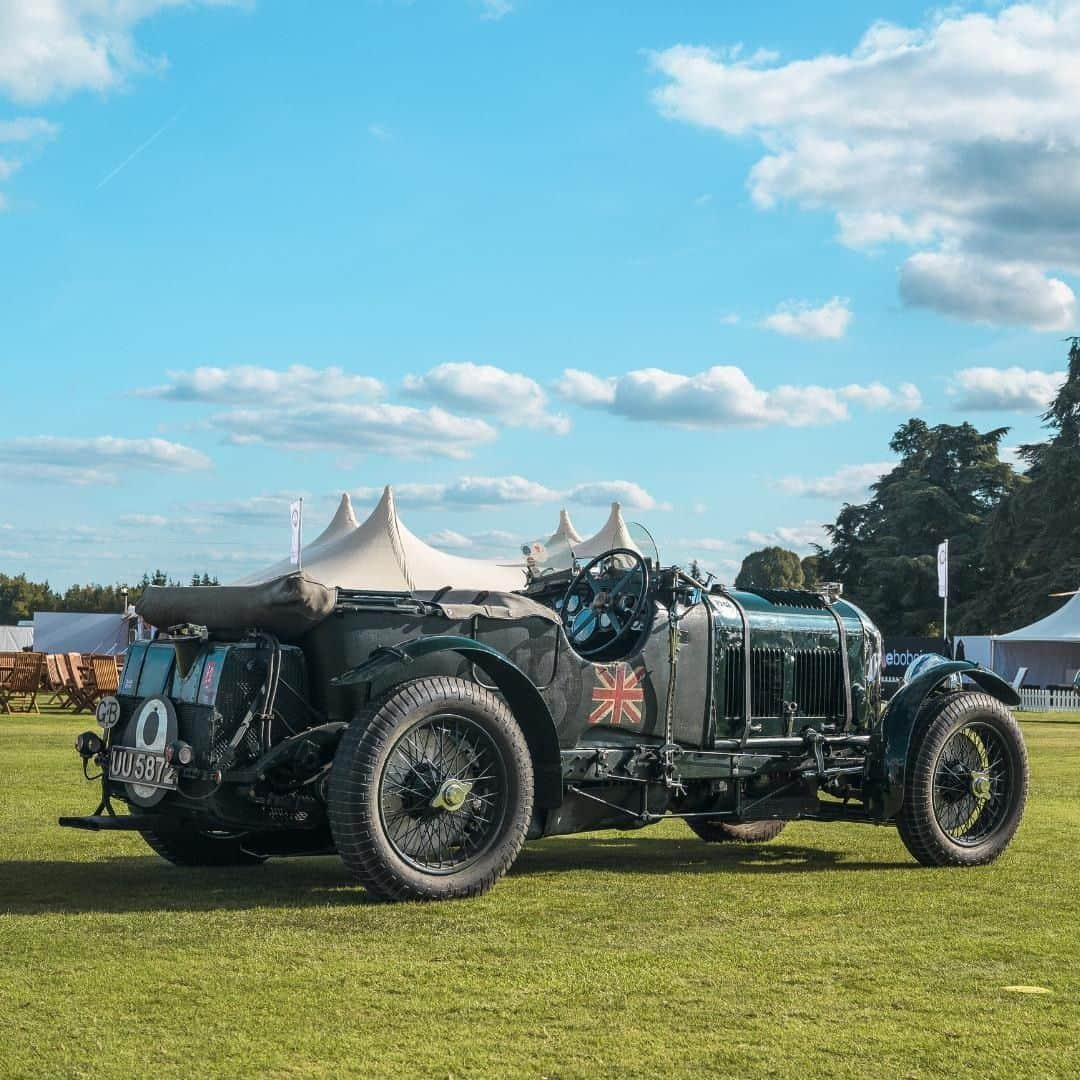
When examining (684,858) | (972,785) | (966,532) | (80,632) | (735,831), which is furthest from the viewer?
(966,532)

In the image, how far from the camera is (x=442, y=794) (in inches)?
264

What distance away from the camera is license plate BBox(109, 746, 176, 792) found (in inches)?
267

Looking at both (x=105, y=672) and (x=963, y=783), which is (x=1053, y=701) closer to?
(x=105, y=672)

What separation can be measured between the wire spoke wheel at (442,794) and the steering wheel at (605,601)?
1.18 meters

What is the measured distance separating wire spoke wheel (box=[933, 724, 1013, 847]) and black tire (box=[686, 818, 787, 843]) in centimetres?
136

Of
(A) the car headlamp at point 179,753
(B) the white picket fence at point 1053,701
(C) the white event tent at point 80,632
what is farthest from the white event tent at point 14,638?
(A) the car headlamp at point 179,753

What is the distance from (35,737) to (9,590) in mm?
83595

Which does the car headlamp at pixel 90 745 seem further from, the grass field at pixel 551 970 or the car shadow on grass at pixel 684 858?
the car shadow on grass at pixel 684 858

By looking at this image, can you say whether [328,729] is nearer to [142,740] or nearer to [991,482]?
[142,740]

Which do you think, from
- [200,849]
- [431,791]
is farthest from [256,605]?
[200,849]

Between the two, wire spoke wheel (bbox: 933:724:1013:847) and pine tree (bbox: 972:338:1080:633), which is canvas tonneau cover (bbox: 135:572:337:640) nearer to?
wire spoke wheel (bbox: 933:724:1013:847)

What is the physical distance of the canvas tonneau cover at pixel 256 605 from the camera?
22.2 feet

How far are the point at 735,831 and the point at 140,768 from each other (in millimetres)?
4147

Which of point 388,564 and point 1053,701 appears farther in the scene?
point 1053,701
